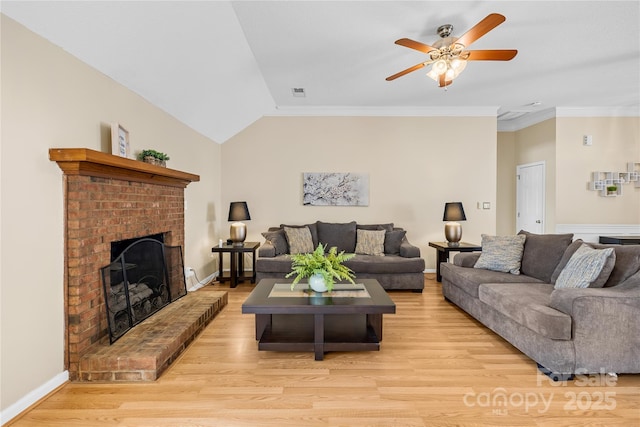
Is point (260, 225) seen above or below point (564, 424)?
above

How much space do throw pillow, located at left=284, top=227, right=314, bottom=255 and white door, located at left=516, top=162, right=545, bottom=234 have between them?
405cm

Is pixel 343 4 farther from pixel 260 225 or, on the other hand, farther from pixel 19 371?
pixel 260 225

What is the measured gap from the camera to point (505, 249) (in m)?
3.60

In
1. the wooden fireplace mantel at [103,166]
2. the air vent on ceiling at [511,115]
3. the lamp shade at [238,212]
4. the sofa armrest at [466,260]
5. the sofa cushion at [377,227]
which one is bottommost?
the sofa armrest at [466,260]

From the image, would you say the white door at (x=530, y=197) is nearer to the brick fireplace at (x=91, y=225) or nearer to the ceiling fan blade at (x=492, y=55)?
the ceiling fan blade at (x=492, y=55)

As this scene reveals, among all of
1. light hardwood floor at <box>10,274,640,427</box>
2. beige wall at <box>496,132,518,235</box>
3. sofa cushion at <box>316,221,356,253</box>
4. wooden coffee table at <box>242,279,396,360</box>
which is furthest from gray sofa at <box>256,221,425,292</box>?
beige wall at <box>496,132,518,235</box>

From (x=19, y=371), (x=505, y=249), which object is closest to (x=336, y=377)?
(x=19, y=371)

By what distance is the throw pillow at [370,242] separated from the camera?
15.9 feet

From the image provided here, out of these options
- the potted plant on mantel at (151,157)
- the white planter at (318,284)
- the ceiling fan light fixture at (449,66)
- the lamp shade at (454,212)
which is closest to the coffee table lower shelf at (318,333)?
the white planter at (318,284)

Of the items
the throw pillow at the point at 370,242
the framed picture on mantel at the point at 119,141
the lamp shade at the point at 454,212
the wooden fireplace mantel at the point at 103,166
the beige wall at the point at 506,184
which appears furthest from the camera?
the beige wall at the point at 506,184

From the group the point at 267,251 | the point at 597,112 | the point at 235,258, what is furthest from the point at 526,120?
the point at 235,258

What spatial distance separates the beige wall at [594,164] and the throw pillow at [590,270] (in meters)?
3.45

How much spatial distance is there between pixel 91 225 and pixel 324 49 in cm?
259

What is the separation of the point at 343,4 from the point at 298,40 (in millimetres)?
697
